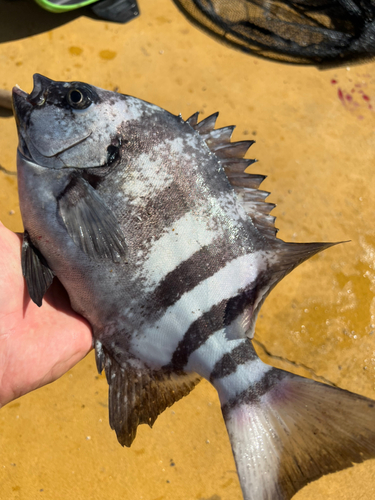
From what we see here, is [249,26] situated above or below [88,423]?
above

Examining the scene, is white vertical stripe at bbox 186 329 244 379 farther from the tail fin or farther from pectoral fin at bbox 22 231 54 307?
pectoral fin at bbox 22 231 54 307

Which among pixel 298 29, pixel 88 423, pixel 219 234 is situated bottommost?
pixel 88 423

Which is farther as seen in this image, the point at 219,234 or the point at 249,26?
the point at 249,26

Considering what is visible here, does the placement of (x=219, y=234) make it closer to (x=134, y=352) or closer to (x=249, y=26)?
(x=134, y=352)

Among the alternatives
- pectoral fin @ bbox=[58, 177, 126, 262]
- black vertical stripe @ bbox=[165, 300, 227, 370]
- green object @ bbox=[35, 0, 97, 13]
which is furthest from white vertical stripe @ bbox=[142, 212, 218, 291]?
green object @ bbox=[35, 0, 97, 13]

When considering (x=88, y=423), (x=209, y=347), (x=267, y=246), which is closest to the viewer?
(x=209, y=347)

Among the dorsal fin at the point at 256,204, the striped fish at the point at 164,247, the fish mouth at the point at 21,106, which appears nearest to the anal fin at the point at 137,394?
the striped fish at the point at 164,247

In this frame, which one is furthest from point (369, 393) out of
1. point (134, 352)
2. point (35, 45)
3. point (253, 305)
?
point (35, 45)
